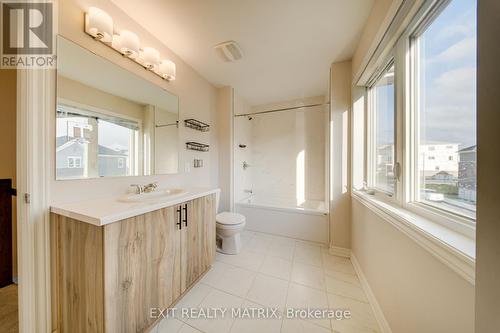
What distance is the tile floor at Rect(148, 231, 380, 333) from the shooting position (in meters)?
1.17

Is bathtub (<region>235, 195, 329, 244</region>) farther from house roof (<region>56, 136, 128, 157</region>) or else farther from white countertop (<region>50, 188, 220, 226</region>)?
house roof (<region>56, 136, 128, 157</region>)

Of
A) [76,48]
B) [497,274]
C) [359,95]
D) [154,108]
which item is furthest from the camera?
[359,95]

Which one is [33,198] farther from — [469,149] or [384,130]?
[384,130]

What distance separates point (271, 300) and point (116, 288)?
3.60 ft

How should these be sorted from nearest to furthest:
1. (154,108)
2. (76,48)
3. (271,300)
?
(76,48), (271,300), (154,108)

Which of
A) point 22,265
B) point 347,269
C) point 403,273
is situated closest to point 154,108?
point 22,265

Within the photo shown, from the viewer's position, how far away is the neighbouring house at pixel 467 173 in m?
0.66

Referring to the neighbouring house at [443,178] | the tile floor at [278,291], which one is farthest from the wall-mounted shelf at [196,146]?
the neighbouring house at [443,178]

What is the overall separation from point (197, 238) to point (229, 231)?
55 centimetres

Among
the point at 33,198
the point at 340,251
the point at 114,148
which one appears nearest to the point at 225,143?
the point at 114,148

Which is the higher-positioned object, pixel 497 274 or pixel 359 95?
pixel 359 95

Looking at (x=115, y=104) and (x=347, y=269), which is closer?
(x=115, y=104)

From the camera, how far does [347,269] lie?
1793mm

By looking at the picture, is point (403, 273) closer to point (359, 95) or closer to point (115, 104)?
point (359, 95)
